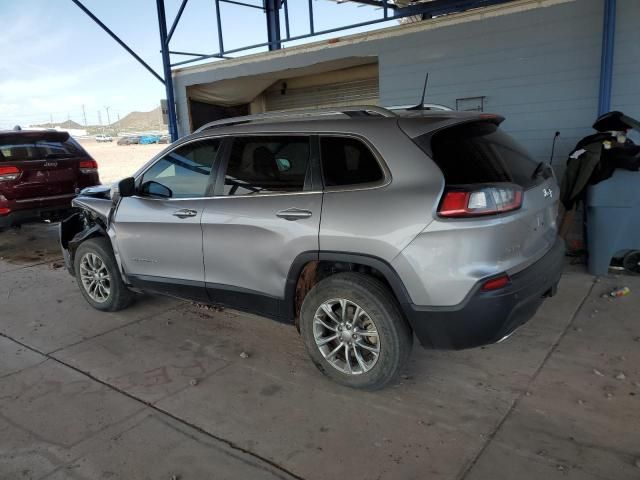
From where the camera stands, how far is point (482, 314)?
2754 millimetres

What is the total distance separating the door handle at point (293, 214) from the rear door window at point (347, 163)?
0.22 metres

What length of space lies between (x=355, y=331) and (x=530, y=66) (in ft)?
14.8

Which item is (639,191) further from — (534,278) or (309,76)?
(309,76)

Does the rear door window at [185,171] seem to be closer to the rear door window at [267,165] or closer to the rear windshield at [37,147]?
the rear door window at [267,165]

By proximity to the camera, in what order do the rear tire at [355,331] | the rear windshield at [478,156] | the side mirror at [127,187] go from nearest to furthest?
the rear windshield at [478,156]
the rear tire at [355,331]
the side mirror at [127,187]

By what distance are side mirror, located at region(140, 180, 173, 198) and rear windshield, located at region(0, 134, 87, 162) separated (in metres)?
4.36

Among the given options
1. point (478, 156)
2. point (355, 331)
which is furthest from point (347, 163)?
point (355, 331)

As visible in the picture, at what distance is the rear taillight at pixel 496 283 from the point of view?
2.71 meters

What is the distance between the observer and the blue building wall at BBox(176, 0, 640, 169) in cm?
553

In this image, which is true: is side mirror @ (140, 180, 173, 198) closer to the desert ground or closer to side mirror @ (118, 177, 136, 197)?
side mirror @ (118, 177, 136, 197)

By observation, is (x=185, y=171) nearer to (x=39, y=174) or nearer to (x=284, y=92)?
(x=39, y=174)

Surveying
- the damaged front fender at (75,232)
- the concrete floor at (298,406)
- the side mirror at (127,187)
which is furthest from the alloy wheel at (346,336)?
the damaged front fender at (75,232)

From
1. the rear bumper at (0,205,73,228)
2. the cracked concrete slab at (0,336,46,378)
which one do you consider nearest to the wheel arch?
the cracked concrete slab at (0,336,46,378)

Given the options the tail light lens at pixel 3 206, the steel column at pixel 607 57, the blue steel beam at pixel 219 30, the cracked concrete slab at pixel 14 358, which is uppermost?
the blue steel beam at pixel 219 30
